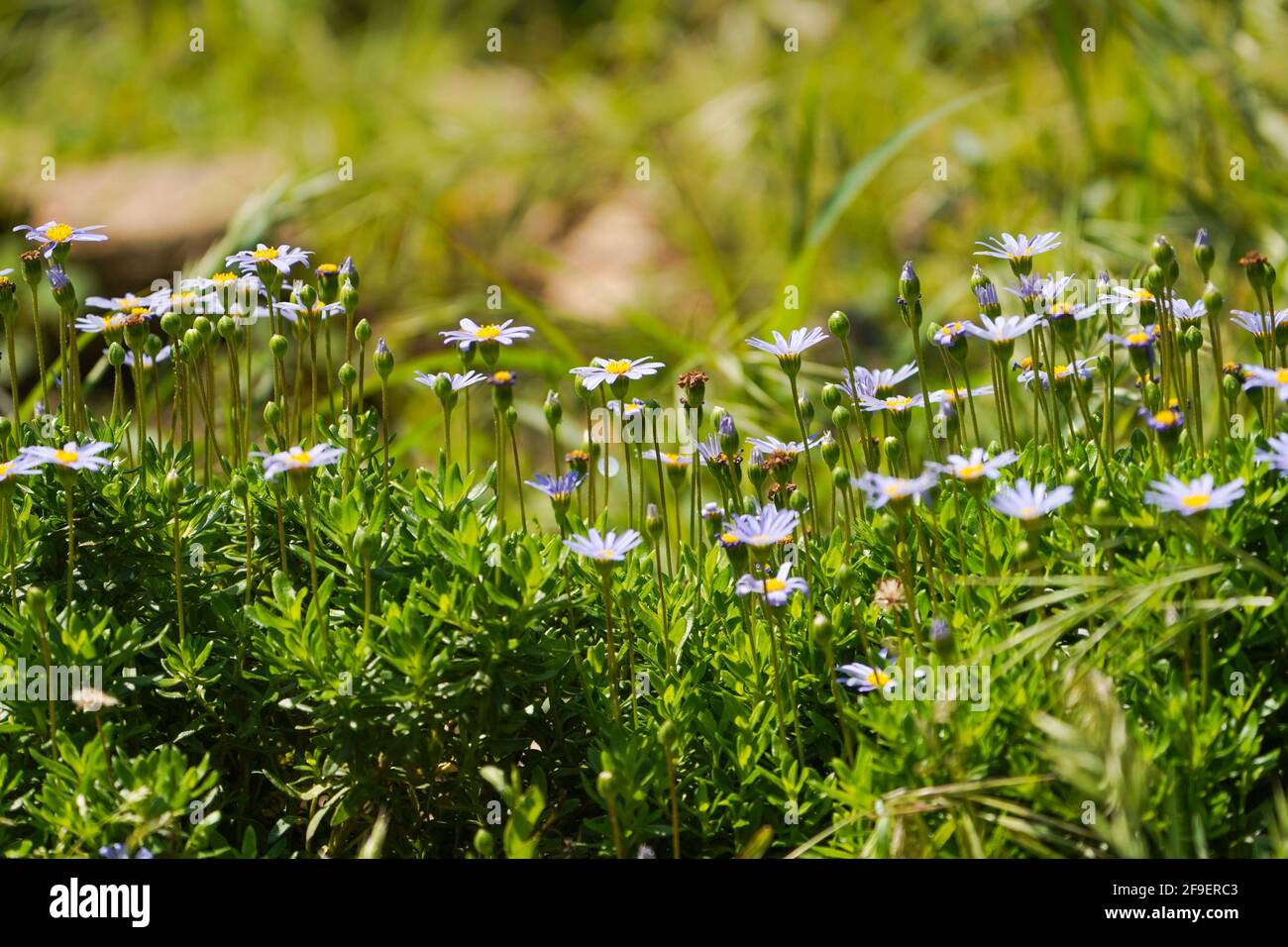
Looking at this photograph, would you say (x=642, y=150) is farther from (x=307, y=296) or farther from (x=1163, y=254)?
(x=1163, y=254)

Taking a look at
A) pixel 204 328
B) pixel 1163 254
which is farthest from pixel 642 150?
pixel 1163 254

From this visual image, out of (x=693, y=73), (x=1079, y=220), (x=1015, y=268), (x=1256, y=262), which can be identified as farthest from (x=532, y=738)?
(x=693, y=73)

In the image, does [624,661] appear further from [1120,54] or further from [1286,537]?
[1120,54]

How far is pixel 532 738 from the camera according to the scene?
5.54 feet

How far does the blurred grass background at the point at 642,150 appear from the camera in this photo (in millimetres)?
3459

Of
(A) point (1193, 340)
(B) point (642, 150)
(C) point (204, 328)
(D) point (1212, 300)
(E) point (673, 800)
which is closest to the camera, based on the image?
(E) point (673, 800)

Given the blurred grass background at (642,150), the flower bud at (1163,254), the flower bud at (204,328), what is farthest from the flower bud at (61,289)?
the flower bud at (1163,254)

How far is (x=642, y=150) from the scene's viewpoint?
15.8 feet

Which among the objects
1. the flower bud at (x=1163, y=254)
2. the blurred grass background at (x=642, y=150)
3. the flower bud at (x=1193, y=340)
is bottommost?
the flower bud at (x=1193, y=340)

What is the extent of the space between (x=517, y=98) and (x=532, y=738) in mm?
5117

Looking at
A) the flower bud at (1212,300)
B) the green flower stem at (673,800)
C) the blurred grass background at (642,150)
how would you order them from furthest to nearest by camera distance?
the blurred grass background at (642,150) → the flower bud at (1212,300) → the green flower stem at (673,800)

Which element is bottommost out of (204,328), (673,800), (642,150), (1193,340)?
(673,800)

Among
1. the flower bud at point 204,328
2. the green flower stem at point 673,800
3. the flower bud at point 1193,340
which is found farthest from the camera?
the flower bud at point 204,328

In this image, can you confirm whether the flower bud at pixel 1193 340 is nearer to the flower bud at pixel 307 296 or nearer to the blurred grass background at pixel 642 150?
the blurred grass background at pixel 642 150
